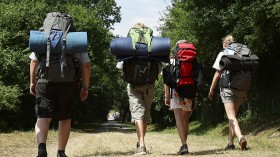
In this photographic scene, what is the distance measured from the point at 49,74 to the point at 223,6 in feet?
42.8

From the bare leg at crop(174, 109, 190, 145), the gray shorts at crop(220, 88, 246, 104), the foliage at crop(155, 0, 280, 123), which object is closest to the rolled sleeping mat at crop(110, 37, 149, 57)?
the bare leg at crop(174, 109, 190, 145)

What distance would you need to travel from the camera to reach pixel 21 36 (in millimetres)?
26125

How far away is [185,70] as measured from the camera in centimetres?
→ 702

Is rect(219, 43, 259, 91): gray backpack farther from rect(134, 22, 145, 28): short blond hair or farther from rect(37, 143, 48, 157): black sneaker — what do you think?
rect(37, 143, 48, 157): black sneaker

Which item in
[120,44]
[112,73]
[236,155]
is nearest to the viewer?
[236,155]

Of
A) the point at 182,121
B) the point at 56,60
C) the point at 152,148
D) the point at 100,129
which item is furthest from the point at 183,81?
the point at 100,129

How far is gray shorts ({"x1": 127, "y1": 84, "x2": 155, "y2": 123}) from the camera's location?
6828 millimetres

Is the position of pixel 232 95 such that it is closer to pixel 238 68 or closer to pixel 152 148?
pixel 238 68

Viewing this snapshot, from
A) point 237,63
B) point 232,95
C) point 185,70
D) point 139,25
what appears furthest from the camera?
point 232,95

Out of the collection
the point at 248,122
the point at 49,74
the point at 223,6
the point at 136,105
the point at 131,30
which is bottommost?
the point at 248,122

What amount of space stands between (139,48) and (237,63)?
181 centimetres

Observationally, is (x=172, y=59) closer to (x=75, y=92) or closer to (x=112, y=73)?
(x=75, y=92)

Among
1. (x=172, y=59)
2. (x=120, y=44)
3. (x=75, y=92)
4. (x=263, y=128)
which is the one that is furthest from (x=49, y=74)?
(x=263, y=128)

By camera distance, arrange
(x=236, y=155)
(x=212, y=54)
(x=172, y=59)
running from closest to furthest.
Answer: (x=236, y=155) < (x=172, y=59) < (x=212, y=54)
